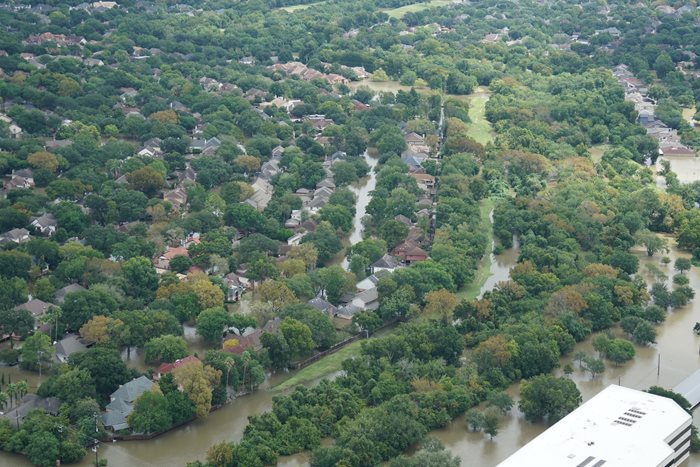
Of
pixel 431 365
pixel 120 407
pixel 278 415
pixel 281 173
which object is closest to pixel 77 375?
pixel 120 407

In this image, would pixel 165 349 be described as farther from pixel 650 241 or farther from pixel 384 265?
pixel 650 241

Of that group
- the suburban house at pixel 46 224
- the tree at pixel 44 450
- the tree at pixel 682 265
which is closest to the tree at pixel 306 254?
the suburban house at pixel 46 224

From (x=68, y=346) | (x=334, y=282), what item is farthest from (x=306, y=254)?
(x=68, y=346)

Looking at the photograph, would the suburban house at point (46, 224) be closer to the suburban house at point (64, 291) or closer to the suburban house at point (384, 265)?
the suburban house at point (64, 291)

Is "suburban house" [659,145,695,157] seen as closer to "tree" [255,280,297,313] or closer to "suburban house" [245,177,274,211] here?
"suburban house" [245,177,274,211]

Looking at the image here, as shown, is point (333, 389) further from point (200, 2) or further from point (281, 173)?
point (200, 2)
